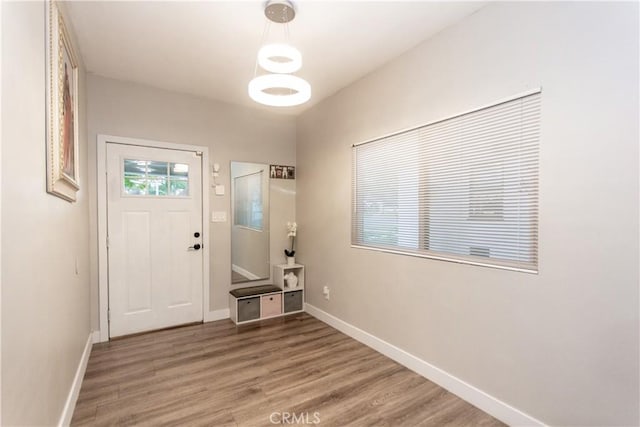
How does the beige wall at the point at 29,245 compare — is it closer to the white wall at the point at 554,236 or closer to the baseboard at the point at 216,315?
the baseboard at the point at 216,315

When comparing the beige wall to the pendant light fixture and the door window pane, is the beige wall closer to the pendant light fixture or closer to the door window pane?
the pendant light fixture

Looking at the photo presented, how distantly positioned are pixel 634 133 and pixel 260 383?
2770mm

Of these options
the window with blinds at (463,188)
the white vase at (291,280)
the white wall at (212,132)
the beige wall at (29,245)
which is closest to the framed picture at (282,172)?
the white wall at (212,132)

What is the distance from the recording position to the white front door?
332 cm

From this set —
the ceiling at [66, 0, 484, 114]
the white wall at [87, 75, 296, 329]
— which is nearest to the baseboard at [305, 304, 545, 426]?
the white wall at [87, 75, 296, 329]

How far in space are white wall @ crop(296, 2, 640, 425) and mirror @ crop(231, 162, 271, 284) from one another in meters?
2.04

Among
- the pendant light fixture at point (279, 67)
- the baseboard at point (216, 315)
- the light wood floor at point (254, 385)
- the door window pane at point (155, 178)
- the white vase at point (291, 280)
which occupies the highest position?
the pendant light fixture at point (279, 67)

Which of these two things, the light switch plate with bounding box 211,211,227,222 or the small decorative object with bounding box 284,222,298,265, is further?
the small decorative object with bounding box 284,222,298,265

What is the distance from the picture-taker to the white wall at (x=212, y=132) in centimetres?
322

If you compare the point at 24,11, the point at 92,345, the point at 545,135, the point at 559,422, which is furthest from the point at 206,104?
the point at 559,422

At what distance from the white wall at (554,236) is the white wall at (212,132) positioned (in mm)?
1982

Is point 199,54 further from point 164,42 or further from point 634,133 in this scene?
point 634,133

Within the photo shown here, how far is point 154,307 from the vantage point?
3.51 metres

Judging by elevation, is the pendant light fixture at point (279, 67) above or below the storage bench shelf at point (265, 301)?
above
